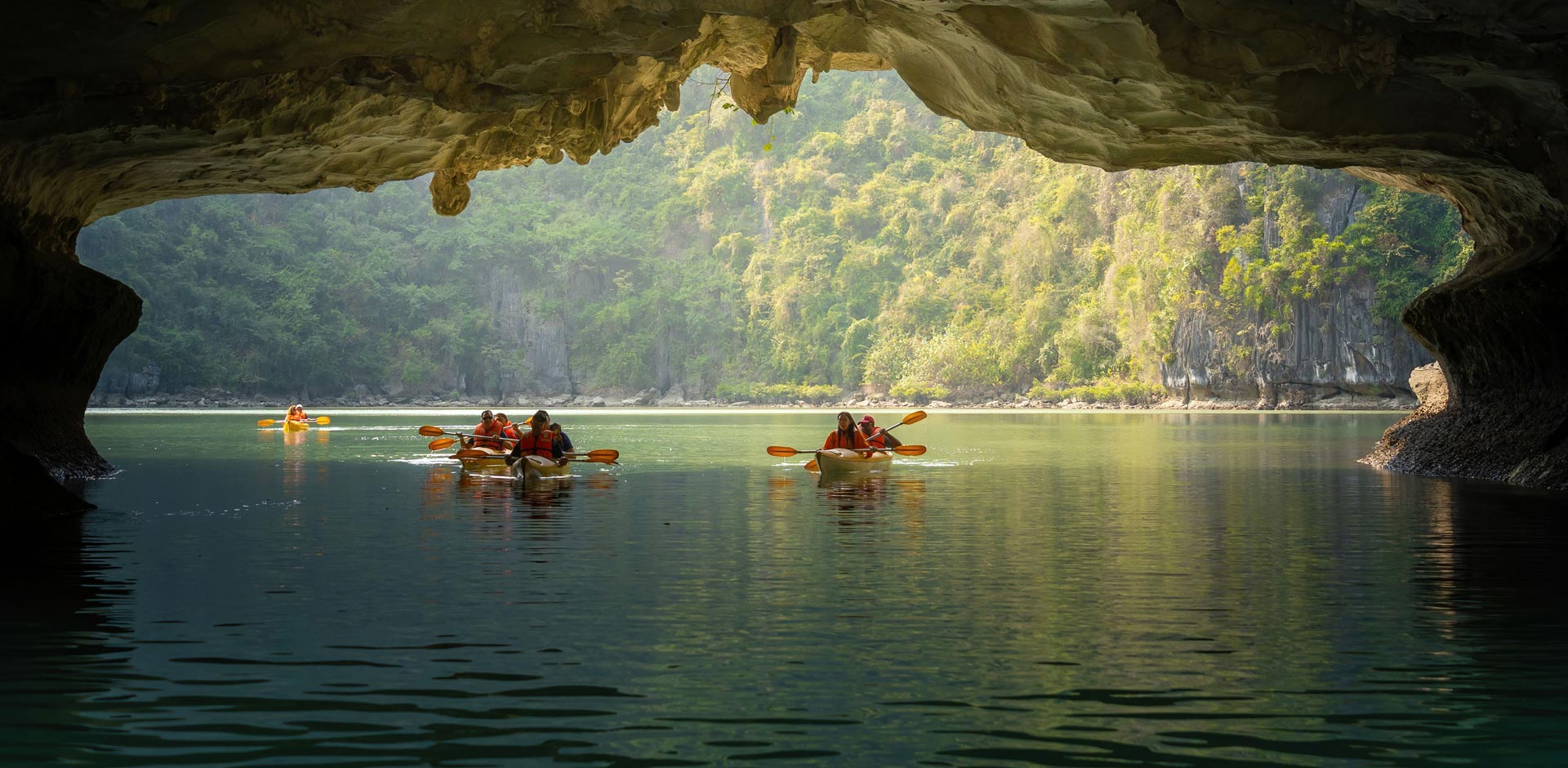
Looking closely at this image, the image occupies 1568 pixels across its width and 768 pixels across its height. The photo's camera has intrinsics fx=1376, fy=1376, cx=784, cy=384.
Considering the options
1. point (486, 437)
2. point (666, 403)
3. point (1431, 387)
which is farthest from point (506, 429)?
point (666, 403)

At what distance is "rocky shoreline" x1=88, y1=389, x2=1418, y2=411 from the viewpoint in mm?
52219

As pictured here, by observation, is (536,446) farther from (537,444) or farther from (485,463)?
(485,463)

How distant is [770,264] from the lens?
8762 centimetres

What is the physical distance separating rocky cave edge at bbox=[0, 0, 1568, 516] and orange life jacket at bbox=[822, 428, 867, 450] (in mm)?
4851

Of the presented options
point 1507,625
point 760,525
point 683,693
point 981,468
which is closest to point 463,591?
point 683,693

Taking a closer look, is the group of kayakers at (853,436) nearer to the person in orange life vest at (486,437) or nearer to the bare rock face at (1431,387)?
the person in orange life vest at (486,437)

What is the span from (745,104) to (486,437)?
6.96 metres

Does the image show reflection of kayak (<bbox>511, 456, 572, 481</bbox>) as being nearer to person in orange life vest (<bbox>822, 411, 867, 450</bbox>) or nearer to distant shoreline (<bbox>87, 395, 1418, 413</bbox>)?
person in orange life vest (<bbox>822, 411, 867, 450</bbox>)

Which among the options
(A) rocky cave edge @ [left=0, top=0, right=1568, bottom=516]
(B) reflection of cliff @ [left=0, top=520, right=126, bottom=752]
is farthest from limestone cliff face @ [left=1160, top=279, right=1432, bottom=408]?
(B) reflection of cliff @ [left=0, top=520, right=126, bottom=752]

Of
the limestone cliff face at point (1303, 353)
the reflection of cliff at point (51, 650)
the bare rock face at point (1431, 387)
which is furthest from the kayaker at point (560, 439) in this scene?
the limestone cliff face at point (1303, 353)

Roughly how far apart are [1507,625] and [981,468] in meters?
13.9

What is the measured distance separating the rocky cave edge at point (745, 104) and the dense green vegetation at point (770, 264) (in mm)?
36075

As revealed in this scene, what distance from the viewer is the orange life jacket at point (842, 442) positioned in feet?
62.6

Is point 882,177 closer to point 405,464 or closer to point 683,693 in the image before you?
point 405,464
